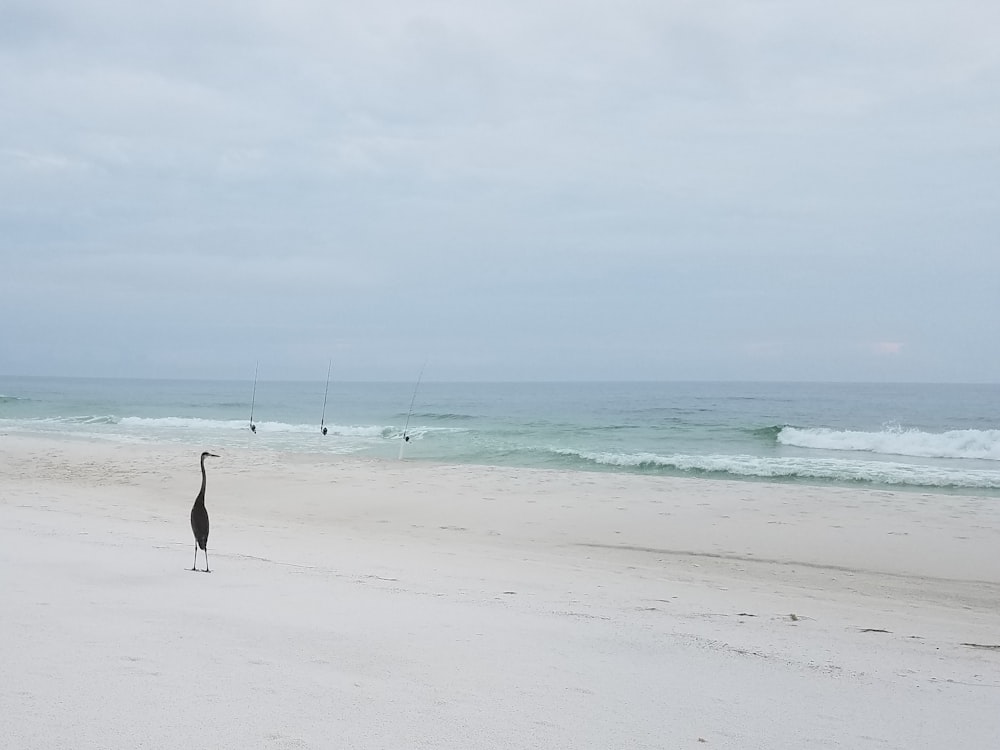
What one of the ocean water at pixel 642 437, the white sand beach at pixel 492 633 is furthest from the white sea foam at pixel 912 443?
the white sand beach at pixel 492 633

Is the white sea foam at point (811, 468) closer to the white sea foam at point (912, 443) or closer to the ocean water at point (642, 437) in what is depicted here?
the ocean water at point (642, 437)

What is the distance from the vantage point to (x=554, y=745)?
269 cm

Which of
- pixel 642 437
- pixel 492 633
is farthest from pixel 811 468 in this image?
pixel 492 633

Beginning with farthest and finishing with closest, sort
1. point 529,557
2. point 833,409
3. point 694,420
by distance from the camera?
point 833,409, point 694,420, point 529,557

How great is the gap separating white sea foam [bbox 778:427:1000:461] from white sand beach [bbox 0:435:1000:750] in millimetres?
13949

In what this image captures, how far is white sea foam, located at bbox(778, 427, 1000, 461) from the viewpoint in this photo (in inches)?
902

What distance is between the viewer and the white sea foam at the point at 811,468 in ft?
54.3

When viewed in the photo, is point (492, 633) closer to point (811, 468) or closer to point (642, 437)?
point (811, 468)

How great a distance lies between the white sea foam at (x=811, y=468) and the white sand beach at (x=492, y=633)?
6253 millimetres

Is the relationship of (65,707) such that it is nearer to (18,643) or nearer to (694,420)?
(18,643)

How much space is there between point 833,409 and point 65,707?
161 feet

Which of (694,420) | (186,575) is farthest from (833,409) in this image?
(186,575)

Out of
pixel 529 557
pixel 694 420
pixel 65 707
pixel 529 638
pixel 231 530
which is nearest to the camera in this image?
pixel 65 707

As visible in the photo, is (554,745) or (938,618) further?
(938,618)
